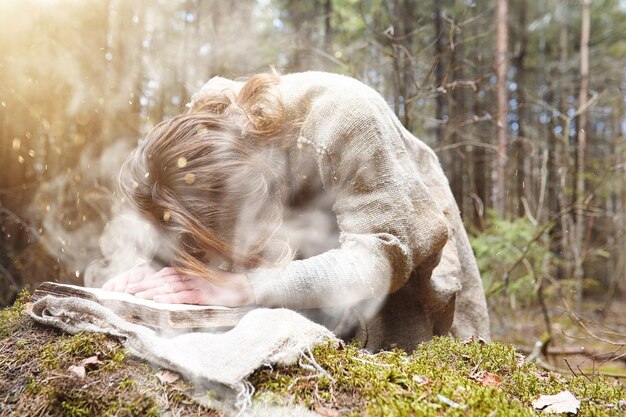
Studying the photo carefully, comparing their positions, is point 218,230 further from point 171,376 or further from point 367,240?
point 171,376

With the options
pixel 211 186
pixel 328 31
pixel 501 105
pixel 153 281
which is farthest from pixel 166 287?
pixel 501 105

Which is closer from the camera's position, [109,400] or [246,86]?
[109,400]

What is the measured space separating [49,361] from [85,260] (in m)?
3.23

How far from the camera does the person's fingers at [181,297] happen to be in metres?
1.73

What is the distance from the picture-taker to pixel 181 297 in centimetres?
175

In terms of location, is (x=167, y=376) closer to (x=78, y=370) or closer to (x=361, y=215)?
(x=78, y=370)

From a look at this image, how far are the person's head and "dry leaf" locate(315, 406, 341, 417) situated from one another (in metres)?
0.85

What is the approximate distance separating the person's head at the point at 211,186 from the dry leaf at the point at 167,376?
23.4 inches

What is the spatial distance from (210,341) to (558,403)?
94cm

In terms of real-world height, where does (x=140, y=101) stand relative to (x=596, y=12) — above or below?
below

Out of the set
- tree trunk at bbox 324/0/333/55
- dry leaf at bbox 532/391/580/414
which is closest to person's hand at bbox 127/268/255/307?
dry leaf at bbox 532/391/580/414

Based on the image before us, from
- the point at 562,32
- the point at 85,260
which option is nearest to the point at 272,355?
the point at 85,260

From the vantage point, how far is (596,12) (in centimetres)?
1199

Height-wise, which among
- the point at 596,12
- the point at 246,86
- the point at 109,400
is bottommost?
the point at 109,400
